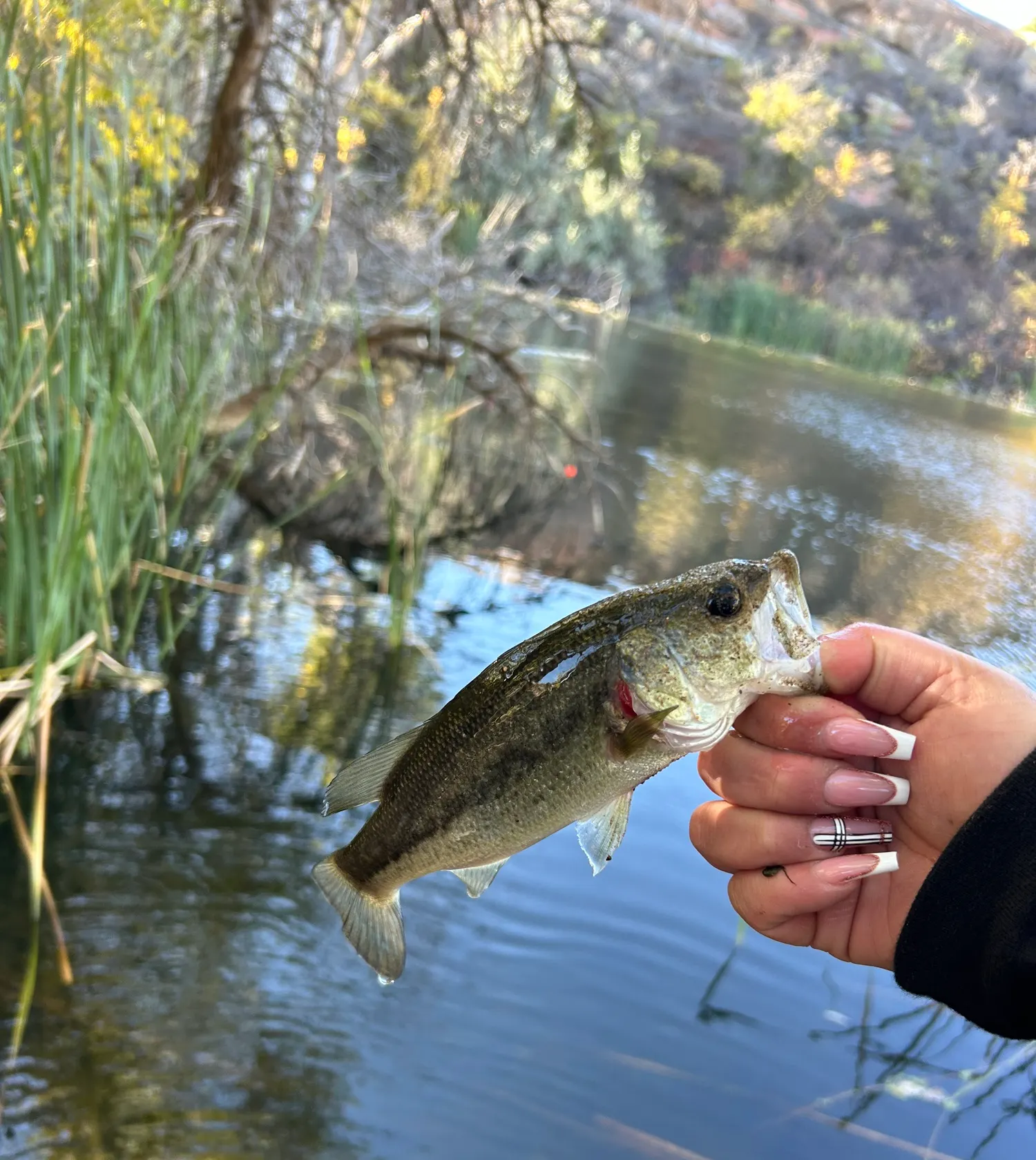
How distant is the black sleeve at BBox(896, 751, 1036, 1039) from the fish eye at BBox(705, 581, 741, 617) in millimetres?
479

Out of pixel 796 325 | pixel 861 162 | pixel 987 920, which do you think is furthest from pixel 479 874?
pixel 861 162

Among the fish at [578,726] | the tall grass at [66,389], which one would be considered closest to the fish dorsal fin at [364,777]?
the fish at [578,726]

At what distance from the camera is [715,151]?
3859cm

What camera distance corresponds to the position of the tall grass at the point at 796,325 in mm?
26203

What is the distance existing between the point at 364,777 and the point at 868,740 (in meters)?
0.75

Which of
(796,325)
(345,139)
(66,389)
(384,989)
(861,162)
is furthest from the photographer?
(861,162)

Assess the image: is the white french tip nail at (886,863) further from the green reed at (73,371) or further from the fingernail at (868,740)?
the green reed at (73,371)

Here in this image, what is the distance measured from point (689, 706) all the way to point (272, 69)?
679cm

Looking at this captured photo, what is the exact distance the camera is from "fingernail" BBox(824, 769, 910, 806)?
143cm

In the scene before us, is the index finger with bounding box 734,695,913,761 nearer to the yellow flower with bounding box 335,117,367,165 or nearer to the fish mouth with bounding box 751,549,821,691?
the fish mouth with bounding box 751,549,821,691

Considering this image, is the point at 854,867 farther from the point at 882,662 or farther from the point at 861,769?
the point at 882,662

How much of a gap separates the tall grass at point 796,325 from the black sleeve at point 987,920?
25.4 m

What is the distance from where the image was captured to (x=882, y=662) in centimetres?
158

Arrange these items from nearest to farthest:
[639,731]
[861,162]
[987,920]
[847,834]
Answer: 1. [639,731]
2. [987,920]
3. [847,834]
4. [861,162]
